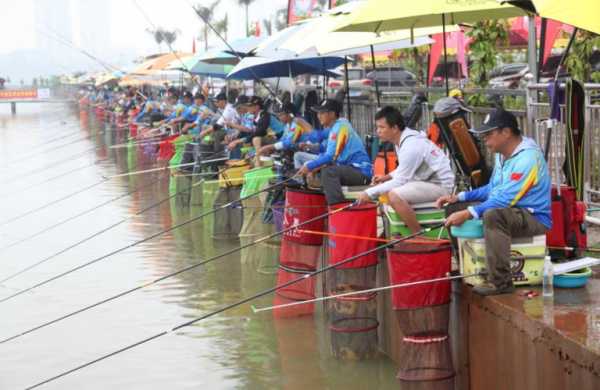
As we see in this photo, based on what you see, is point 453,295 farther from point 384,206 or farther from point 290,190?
point 290,190

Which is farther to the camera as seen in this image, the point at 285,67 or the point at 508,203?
the point at 285,67

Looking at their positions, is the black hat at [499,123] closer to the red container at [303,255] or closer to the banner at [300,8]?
the red container at [303,255]

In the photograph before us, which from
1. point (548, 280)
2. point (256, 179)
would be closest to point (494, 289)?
point (548, 280)

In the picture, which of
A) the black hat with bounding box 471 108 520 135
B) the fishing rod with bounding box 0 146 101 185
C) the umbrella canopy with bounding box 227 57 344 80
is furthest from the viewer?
the fishing rod with bounding box 0 146 101 185

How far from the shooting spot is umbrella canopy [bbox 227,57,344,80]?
700 inches

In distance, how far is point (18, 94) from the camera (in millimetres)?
91812

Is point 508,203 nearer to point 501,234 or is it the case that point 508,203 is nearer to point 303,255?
point 501,234

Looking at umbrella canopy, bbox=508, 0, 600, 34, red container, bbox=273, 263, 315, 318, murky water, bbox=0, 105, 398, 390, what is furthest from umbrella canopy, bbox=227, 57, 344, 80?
umbrella canopy, bbox=508, 0, 600, 34

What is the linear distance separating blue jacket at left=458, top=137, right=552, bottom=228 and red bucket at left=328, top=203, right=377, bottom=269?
5.50 ft

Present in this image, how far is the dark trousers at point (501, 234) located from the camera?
693 centimetres

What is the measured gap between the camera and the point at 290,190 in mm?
10375

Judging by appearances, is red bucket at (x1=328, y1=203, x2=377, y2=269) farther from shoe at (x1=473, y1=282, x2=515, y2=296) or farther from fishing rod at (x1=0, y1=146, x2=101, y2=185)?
fishing rod at (x1=0, y1=146, x2=101, y2=185)

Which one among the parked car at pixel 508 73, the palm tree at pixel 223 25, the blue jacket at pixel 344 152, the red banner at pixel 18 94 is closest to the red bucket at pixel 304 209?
the blue jacket at pixel 344 152

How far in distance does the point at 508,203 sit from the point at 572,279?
0.71 meters
